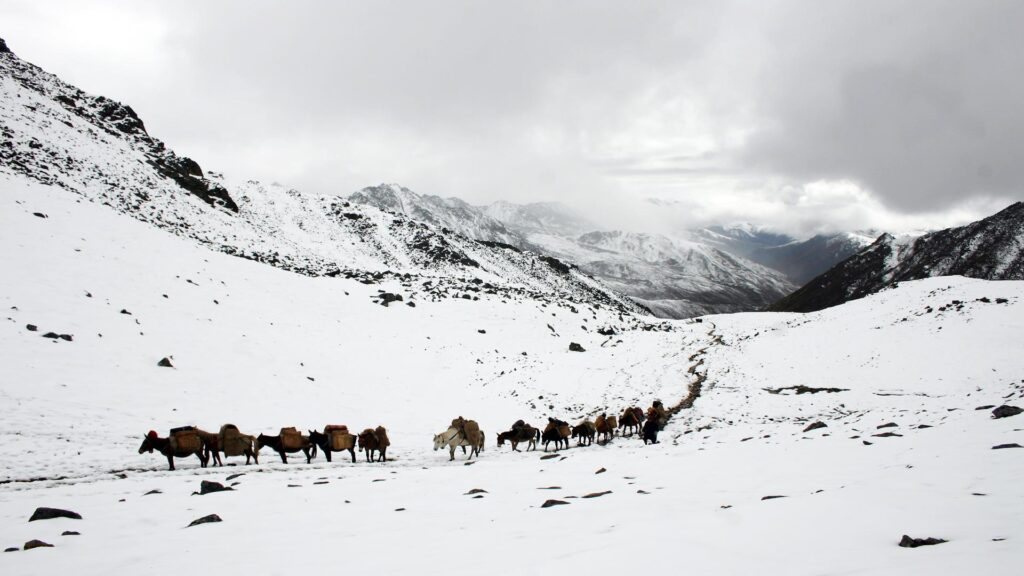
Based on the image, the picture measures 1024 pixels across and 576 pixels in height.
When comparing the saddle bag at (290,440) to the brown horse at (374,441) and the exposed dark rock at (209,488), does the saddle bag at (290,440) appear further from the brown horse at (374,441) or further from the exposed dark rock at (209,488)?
the exposed dark rock at (209,488)

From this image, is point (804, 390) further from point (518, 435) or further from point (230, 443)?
point (230, 443)

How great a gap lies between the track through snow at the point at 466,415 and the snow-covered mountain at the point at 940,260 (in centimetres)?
14833

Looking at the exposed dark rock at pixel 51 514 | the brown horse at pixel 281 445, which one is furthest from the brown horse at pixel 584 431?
the exposed dark rock at pixel 51 514

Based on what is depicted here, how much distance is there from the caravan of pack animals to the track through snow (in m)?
0.78

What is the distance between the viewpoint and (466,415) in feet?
87.8

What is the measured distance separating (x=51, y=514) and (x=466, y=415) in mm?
19148

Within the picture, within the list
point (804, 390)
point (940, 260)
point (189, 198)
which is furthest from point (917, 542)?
point (940, 260)

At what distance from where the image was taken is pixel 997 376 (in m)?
22.5

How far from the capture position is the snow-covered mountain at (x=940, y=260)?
15188 centimetres

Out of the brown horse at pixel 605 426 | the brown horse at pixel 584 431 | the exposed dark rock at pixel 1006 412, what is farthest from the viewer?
the brown horse at pixel 605 426

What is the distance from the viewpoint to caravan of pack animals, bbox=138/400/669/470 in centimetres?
1458

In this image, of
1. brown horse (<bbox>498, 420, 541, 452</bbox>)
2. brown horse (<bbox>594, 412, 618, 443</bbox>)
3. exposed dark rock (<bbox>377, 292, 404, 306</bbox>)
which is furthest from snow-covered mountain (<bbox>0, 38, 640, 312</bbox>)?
brown horse (<bbox>594, 412, 618, 443</bbox>)

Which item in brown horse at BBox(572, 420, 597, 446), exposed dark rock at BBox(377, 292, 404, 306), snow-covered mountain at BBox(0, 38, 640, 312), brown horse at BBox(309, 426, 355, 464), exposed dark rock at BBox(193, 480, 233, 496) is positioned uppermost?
snow-covered mountain at BBox(0, 38, 640, 312)

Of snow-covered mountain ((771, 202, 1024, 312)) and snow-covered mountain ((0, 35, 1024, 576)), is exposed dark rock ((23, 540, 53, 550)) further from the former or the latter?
snow-covered mountain ((771, 202, 1024, 312))
